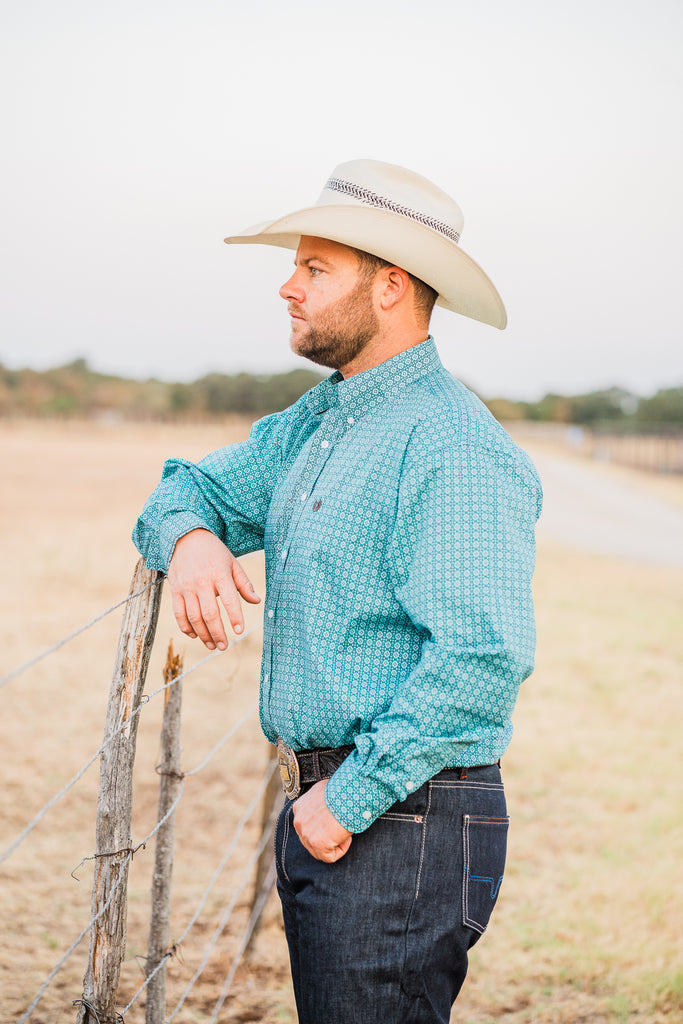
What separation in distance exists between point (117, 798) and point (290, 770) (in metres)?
0.48

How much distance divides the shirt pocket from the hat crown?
1105 mm

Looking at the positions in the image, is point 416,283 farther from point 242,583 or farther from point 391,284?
point 242,583

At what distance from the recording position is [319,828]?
151 centimetres

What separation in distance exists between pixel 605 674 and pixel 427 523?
680 centimetres

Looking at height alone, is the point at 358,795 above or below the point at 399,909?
above

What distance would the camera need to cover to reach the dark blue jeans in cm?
156

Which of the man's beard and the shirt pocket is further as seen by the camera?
the man's beard

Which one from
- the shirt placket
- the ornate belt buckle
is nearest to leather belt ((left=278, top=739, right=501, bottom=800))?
the ornate belt buckle

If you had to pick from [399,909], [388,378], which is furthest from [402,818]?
[388,378]

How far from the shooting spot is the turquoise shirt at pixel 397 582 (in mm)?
1455

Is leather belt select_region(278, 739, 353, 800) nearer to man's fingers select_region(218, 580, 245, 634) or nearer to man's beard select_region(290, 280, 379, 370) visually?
man's fingers select_region(218, 580, 245, 634)

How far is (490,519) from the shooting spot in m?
1.53

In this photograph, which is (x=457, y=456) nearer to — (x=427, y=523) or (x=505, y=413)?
(x=427, y=523)

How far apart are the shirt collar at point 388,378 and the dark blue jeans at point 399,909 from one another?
726mm
